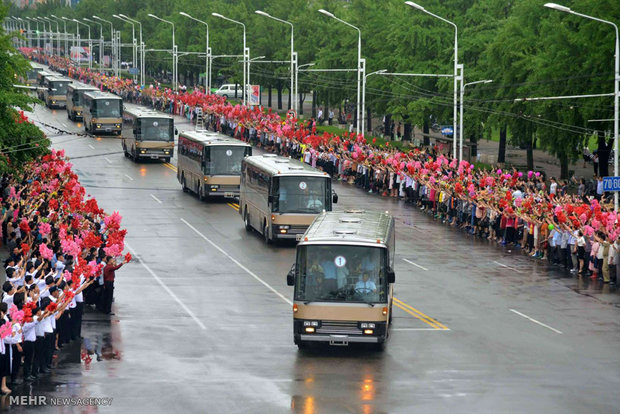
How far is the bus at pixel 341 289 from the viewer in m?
24.1

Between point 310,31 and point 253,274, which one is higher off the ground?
point 310,31

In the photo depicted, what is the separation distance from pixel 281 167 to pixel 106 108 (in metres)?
45.2

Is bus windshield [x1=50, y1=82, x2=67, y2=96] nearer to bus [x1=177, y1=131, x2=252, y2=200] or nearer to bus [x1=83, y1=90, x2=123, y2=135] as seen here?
bus [x1=83, y1=90, x2=123, y2=135]

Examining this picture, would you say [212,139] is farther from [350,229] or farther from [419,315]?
[350,229]

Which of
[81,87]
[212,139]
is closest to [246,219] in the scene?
[212,139]

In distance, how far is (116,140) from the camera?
8356 cm

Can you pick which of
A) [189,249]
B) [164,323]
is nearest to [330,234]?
[164,323]

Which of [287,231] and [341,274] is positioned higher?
[341,274]

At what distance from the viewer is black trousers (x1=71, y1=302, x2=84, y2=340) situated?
24306mm

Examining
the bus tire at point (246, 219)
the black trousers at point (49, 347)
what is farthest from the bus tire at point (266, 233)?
the black trousers at point (49, 347)

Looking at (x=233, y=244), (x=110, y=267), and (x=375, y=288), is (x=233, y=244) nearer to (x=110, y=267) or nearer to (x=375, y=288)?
(x=110, y=267)

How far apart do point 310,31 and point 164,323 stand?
84.8 m

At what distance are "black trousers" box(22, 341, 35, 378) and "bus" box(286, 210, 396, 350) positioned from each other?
5.50 m

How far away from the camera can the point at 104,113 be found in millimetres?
85125
